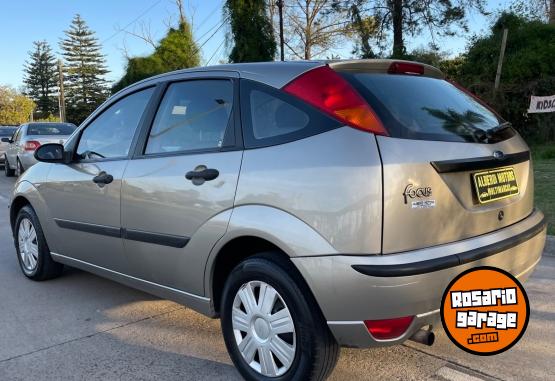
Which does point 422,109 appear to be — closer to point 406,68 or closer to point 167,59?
point 406,68

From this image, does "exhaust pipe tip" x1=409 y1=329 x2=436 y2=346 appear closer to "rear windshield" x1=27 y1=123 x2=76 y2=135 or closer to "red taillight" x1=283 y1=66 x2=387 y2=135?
"red taillight" x1=283 y1=66 x2=387 y2=135

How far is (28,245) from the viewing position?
4.77 metres

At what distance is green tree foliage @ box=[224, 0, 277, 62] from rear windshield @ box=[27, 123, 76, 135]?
12009mm

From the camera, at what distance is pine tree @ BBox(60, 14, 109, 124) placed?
70062 millimetres

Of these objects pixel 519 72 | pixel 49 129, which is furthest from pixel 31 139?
pixel 519 72

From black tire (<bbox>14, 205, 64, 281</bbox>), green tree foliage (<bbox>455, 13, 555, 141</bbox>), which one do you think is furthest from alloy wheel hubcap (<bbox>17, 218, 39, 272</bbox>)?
green tree foliage (<bbox>455, 13, 555, 141</bbox>)

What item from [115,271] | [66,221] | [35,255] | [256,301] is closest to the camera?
[256,301]

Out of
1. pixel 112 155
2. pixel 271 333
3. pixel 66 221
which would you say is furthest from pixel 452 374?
pixel 66 221

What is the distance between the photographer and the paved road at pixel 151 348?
116 inches

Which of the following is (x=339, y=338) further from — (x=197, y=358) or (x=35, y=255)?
(x=35, y=255)

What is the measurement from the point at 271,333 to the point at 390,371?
0.79 metres

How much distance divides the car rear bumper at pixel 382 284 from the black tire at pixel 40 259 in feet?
9.73

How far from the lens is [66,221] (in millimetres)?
4090

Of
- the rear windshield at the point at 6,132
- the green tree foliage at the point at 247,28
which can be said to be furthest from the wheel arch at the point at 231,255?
the green tree foliage at the point at 247,28
